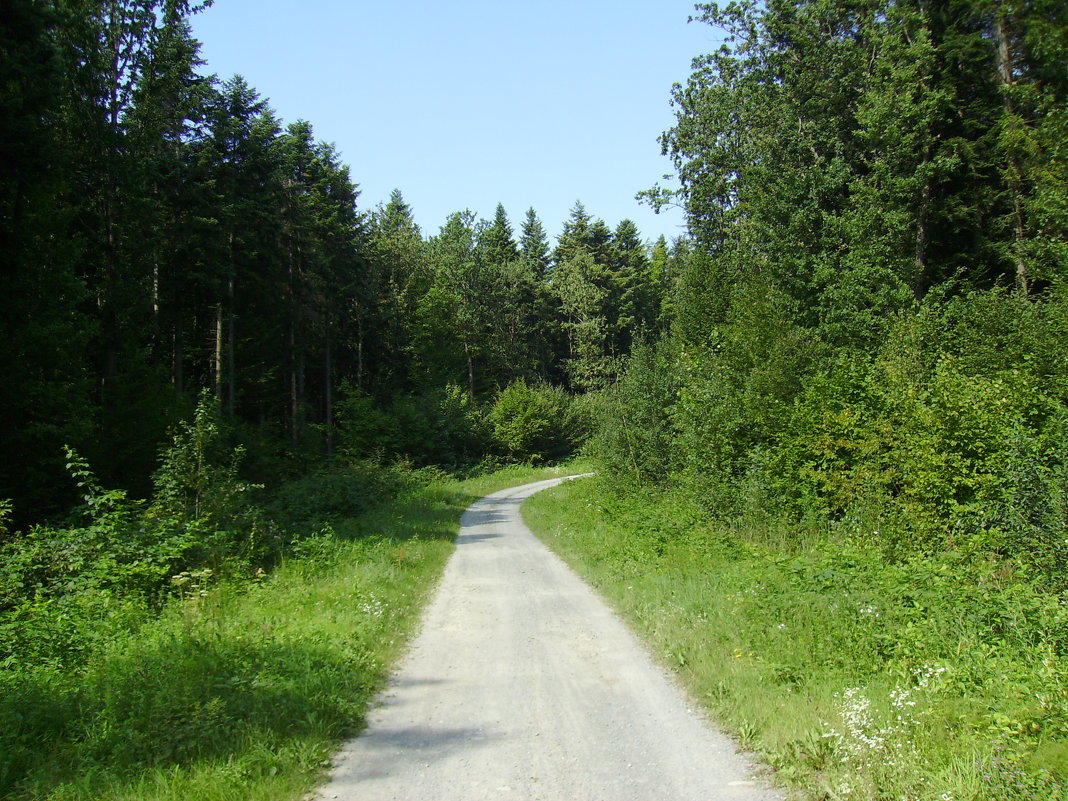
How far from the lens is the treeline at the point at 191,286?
612 inches

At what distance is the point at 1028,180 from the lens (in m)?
19.6

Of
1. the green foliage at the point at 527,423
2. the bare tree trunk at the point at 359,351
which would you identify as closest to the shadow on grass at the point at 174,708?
the bare tree trunk at the point at 359,351

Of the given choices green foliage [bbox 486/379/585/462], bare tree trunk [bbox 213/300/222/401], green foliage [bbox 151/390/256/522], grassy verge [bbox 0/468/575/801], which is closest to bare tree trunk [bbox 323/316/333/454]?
bare tree trunk [bbox 213/300/222/401]

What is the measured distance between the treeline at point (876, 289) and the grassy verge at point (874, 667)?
9.63 feet

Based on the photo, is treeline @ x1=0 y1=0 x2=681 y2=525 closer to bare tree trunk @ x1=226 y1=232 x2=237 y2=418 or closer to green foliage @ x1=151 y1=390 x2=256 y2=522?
bare tree trunk @ x1=226 y1=232 x2=237 y2=418

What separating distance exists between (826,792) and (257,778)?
383 cm

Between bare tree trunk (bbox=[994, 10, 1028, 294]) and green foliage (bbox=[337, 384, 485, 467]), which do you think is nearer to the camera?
bare tree trunk (bbox=[994, 10, 1028, 294])

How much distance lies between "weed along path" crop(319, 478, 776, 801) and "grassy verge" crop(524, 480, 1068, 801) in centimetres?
46

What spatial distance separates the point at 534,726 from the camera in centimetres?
560

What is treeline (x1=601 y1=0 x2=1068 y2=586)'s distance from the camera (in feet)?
41.1

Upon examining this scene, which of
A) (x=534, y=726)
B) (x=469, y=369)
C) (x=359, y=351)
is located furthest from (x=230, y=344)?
(x=469, y=369)

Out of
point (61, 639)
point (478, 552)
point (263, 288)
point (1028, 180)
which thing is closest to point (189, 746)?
point (61, 639)

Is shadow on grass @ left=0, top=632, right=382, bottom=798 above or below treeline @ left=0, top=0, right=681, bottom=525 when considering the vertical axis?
below

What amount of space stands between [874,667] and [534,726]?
310 cm
